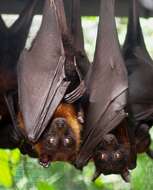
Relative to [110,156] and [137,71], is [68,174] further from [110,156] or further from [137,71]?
[110,156]

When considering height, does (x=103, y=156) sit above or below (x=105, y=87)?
below

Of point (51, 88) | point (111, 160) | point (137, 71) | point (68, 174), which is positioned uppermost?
point (51, 88)

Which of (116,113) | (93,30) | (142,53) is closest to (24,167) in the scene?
(93,30)

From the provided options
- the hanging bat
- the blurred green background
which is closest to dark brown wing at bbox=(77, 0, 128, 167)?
the hanging bat

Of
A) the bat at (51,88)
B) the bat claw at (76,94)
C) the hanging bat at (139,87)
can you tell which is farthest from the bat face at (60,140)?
the hanging bat at (139,87)

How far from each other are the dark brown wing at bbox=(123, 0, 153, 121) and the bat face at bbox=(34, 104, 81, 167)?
14.7 inches

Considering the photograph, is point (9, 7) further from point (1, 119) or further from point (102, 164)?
point (102, 164)

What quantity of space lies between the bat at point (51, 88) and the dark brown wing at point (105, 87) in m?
0.08

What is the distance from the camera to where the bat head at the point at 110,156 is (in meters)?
3.27

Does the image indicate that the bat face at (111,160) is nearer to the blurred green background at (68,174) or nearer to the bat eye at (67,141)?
the bat eye at (67,141)

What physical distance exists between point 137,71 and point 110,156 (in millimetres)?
590

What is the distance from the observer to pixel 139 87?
11.8ft

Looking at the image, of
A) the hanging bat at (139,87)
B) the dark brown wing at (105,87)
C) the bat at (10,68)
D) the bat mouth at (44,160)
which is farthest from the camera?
the hanging bat at (139,87)

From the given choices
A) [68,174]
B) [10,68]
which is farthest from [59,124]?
[68,174]
